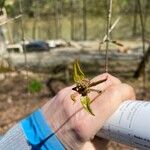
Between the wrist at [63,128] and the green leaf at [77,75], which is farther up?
the green leaf at [77,75]

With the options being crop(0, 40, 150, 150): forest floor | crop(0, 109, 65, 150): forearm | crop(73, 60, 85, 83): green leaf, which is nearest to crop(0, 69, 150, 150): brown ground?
crop(0, 40, 150, 150): forest floor

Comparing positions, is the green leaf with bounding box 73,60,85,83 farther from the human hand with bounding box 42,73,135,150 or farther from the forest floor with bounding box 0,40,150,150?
the forest floor with bounding box 0,40,150,150

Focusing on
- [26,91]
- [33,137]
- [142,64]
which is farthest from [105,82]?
[142,64]

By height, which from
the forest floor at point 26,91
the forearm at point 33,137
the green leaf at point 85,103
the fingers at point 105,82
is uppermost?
the green leaf at point 85,103

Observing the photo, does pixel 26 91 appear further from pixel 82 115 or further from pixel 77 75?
pixel 77 75

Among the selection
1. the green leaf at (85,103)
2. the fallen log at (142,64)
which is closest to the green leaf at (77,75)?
the green leaf at (85,103)

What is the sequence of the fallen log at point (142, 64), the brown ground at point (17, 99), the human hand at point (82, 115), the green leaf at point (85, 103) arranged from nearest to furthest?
1. the green leaf at point (85, 103)
2. the human hand at point (82, 115)
3. the brown ground at point (17, 99)
4. the fallen log at point (142, 64)

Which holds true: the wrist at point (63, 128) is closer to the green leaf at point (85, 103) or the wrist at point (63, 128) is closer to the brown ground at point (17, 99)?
the green leaf at point (85, 103)
